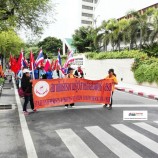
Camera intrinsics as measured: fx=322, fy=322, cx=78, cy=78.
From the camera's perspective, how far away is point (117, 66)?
111ft

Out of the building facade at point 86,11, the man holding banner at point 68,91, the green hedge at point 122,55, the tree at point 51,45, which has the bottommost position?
the man holding banner at point 68,91

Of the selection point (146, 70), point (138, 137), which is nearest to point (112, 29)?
point (146, 70)

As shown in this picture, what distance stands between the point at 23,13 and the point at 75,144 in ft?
49.5

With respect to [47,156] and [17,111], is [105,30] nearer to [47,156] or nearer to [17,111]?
[17,111]

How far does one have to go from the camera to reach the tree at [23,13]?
65.9 ft

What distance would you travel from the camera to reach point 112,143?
25.2 feet

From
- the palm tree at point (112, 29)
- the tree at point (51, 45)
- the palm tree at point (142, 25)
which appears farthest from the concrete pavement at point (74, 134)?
the tree at point (51, 45)

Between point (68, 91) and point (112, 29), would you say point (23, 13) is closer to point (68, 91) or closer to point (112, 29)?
point (68, 91)

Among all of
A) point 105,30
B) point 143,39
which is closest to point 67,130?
point 143,39

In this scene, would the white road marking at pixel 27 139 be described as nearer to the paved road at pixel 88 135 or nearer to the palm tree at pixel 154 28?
the paved road at pixel 88 135

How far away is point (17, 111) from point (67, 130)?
13.4 ft

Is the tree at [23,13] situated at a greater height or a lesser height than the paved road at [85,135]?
greater

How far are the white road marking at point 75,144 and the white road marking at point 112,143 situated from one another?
20.5 inches

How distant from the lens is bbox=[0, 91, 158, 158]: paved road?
6941 millimetres
